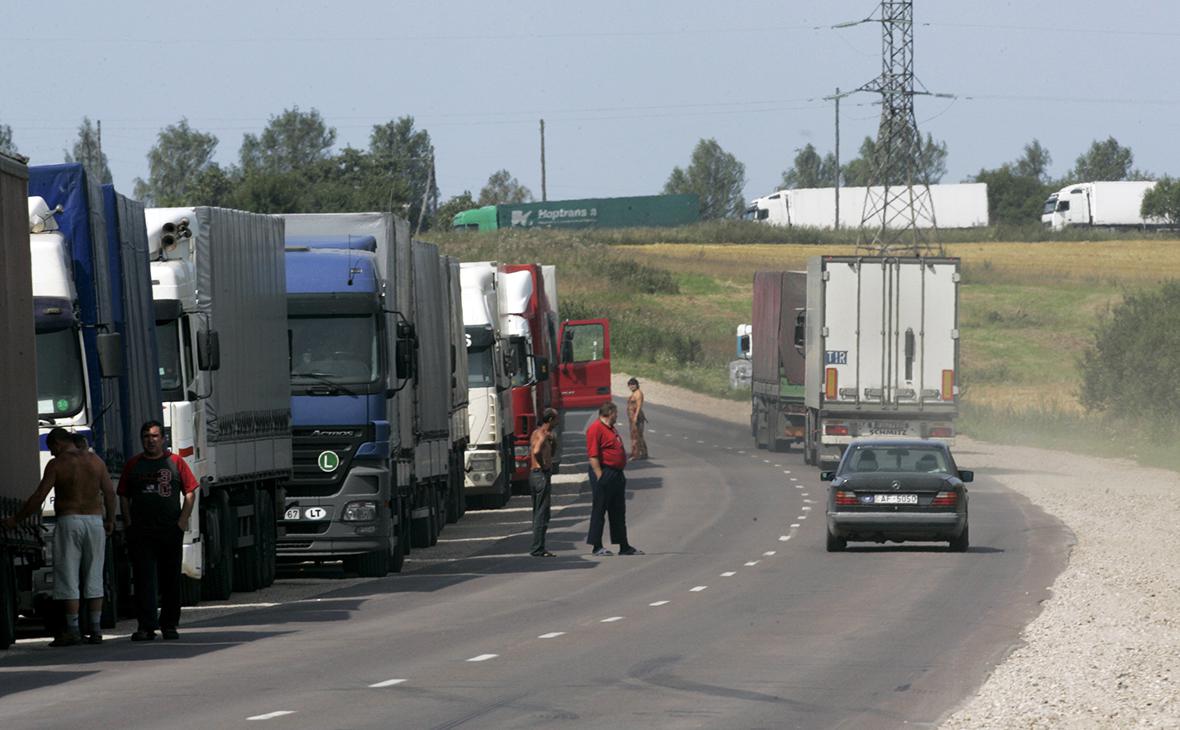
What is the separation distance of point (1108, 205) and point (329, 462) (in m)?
115

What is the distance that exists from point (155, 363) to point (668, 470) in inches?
1080

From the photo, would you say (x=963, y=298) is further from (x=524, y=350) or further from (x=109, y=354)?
(x=109, y=354)

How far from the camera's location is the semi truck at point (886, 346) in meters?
42.0

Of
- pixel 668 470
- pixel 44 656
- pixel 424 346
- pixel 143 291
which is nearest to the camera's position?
pixel 44 656

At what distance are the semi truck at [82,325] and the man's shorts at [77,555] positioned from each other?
1.11 ft

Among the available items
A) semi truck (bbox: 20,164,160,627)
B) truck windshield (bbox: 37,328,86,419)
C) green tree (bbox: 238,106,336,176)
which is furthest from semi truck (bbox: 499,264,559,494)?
green tree (bbox: 238,106,336,176)

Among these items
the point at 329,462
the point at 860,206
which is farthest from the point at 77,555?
the point at 860,206

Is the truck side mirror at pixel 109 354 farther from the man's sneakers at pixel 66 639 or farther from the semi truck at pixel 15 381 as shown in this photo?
the man's sneakers at pixel 66 639

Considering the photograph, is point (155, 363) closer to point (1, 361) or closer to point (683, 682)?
point (1, 361)

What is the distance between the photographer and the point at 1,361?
1555cm

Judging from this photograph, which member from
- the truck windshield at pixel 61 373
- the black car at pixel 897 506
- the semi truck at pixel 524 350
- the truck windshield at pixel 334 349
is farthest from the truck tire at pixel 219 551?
the semi truck at pixel 524 350

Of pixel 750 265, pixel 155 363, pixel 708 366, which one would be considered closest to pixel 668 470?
pixel 155 363

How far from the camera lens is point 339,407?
23312mm

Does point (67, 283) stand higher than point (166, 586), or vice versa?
point (67, 283)
